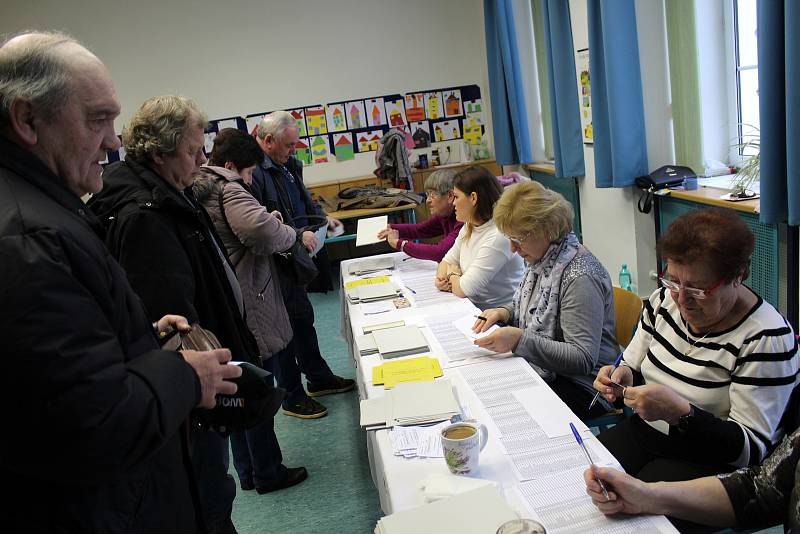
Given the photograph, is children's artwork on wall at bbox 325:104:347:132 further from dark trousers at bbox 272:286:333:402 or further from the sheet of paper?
the sheet of paper

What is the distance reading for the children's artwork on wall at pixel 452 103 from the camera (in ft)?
24.7

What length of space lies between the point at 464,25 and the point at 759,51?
16.7 ft

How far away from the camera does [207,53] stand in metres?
7.12

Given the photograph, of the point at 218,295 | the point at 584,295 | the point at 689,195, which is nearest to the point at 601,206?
the point at 689,195

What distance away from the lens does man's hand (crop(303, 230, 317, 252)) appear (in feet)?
10.5

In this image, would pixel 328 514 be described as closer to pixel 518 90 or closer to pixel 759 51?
pixel 759 51

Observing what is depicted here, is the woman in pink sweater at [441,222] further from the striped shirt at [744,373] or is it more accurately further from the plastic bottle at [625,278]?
the striped shirt at [744,373]

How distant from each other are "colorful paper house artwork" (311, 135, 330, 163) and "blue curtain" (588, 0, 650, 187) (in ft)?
12.8

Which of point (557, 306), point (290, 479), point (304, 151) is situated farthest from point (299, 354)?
point (304, 151)

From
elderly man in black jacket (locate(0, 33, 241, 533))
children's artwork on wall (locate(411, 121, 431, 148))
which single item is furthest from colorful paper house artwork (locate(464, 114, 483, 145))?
elderly man in black jacket (locate(0, 33, 241, 533))

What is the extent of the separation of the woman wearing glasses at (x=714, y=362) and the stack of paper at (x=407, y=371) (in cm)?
51

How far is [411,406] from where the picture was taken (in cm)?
173

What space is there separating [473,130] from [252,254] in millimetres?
5461

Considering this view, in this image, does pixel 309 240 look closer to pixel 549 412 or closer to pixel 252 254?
pixel 252 254
